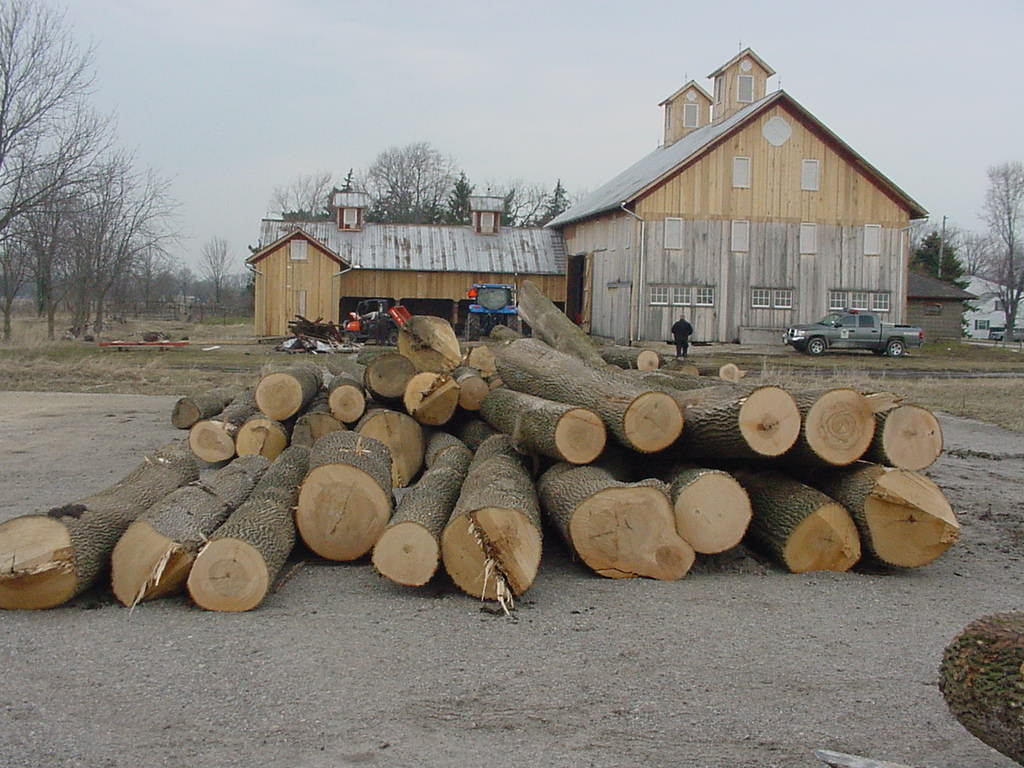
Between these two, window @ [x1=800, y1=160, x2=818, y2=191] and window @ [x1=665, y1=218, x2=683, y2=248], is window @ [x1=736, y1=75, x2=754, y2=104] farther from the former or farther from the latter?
window @ [x1=665, y1=218, x2=683, y2=248]

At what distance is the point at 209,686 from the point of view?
4.90 meters

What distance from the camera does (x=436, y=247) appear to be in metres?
43.5

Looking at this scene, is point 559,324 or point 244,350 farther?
point 244,350

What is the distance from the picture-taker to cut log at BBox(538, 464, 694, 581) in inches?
262

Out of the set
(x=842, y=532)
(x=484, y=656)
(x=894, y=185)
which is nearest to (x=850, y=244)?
(x=894, y=185)

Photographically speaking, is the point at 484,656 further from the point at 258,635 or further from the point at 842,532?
the point at 842,532

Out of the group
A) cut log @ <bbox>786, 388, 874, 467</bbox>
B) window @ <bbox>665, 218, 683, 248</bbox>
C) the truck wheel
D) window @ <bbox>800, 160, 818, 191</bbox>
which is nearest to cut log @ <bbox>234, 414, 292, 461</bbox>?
cut log @ <bbox>786, 388, 874, 467</bbox>

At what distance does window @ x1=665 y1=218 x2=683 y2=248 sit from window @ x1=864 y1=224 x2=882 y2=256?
6849 mm

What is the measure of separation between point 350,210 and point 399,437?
35124mm

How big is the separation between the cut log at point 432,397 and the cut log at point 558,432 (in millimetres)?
1708

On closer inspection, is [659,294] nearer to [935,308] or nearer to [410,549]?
[935,308]

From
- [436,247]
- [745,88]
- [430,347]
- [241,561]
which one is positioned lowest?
[241,561]

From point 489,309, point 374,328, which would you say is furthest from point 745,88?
point 374,328

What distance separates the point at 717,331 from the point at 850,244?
5.83 m
